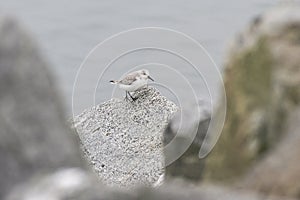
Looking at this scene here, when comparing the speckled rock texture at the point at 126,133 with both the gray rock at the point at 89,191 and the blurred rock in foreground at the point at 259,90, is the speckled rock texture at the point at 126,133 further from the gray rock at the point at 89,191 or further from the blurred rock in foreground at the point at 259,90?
the gray rock at the point at 89,191

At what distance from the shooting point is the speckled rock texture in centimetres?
787

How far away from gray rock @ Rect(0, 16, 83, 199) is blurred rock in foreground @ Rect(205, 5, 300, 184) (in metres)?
0.69

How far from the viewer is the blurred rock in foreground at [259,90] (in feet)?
11.3

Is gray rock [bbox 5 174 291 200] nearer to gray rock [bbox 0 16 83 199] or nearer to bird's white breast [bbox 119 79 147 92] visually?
gray rock [bbox 0 16 83 199]

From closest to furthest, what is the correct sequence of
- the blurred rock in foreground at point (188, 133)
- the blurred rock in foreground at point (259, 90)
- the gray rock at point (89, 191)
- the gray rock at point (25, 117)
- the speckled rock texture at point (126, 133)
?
the gray rock at point (89, 191)
the gray rock at point (25, 117)
the blurred rock in foreground at point (259, 90)
the blurred rock in foreground at point (188, 133)
the speckled rock texture at point (126, 133)

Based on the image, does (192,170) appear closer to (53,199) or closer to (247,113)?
(247,113)

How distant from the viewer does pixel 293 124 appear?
339cm

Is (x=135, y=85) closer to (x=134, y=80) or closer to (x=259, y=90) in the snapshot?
(x=134, y=80)

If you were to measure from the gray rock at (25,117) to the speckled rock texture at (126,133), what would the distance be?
172 inches

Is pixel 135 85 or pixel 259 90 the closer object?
pixel 259 90

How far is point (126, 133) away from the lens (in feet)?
27.7

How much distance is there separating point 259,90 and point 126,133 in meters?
5.02

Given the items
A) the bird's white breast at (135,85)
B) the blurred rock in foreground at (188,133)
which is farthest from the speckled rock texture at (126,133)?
the blurred rock in foreground at (188,133)

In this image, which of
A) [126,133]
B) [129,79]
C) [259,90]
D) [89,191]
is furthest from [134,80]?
[89,191]
